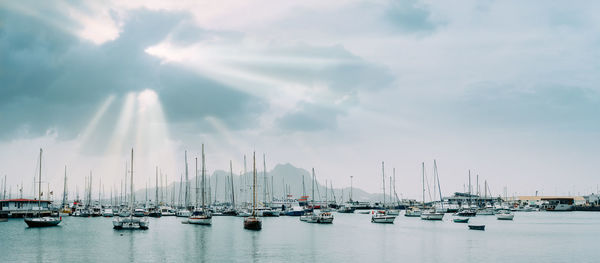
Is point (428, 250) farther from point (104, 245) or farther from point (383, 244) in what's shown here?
point (104, 245)

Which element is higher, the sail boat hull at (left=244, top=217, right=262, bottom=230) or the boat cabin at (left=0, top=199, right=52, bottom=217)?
the boat cabin at (left=0, top=199, right=52, bottom=217)

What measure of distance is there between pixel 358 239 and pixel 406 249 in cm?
1598

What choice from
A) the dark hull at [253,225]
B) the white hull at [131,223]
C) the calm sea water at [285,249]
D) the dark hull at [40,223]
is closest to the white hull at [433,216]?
the calm sea water at [285,249]

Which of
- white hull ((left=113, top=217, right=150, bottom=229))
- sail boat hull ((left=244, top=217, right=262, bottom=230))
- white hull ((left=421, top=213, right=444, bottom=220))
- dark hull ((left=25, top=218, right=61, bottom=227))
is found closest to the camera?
sail boat hull ((left=244, top=217, right=262, bottom=230))

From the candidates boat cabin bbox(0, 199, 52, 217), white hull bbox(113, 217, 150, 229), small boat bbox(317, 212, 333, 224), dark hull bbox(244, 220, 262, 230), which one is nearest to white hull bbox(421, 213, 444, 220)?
small boat bbox(317, 212, 333, 224)

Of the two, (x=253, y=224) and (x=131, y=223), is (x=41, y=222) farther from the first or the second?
(x=253, y=224)

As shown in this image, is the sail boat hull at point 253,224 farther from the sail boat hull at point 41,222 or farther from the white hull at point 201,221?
the sail boat hull at point 41,222

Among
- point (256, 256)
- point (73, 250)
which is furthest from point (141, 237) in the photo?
point (256, 256)

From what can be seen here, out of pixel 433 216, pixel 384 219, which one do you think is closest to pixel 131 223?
pixel 384 219

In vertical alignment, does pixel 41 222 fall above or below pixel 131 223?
above

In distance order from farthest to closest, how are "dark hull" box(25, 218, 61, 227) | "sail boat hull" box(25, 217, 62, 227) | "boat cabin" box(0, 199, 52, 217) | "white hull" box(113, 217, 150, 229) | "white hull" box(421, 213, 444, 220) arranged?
"white hull" box(421, 213, 444, 220)
"boat cabin" box(0, 199, 52, 217)
"sail boat hull" box(25, 217, 62, 227)
"dark hull" box(25, 218, 61, 227)
"white hull" box(113, 217, 150, 229)

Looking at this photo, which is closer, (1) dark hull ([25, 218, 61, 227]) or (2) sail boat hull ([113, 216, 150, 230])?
(2) sail boat hull ([113, 216, 150, 230])

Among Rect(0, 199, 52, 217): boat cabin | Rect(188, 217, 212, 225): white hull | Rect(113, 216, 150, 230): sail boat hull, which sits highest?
Rect(0, 199, 52, 217): boat cabin

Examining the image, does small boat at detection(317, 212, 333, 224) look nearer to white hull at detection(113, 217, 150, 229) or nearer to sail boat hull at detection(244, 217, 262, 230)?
sail boat hull at detection(244, 217, 262, 230)
